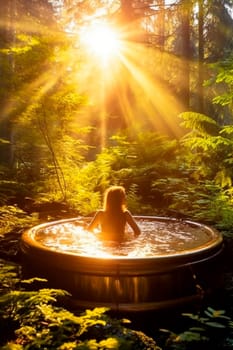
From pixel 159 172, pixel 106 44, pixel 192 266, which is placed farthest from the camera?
pixel 106 44

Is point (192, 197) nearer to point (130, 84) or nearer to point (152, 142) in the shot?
point (152, 142)

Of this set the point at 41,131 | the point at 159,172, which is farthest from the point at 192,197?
the point at 41,131

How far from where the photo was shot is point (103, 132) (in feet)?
67.7

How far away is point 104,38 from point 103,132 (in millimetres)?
5689

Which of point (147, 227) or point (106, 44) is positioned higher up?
point (106, 44)

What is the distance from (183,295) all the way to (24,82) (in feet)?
24.4

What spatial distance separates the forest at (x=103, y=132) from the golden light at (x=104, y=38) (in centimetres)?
5

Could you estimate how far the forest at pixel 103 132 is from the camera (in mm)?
6219

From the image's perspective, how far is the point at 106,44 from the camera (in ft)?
53.3

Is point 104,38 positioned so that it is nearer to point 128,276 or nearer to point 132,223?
point 132,223

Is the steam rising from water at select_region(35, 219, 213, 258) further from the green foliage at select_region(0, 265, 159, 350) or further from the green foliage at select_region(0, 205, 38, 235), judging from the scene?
the green foliage at select_region(0, 265, 159, 350)

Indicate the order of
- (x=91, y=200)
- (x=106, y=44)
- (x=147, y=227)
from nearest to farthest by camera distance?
(x=147, y=227) → (x=91, y=200) → (x=106, y=44)

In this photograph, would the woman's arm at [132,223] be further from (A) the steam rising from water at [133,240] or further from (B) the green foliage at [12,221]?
(B) the green foliage at [12,221]

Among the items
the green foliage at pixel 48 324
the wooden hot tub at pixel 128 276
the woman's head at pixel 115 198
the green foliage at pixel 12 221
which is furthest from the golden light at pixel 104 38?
the green foliage at pixel 48 324
